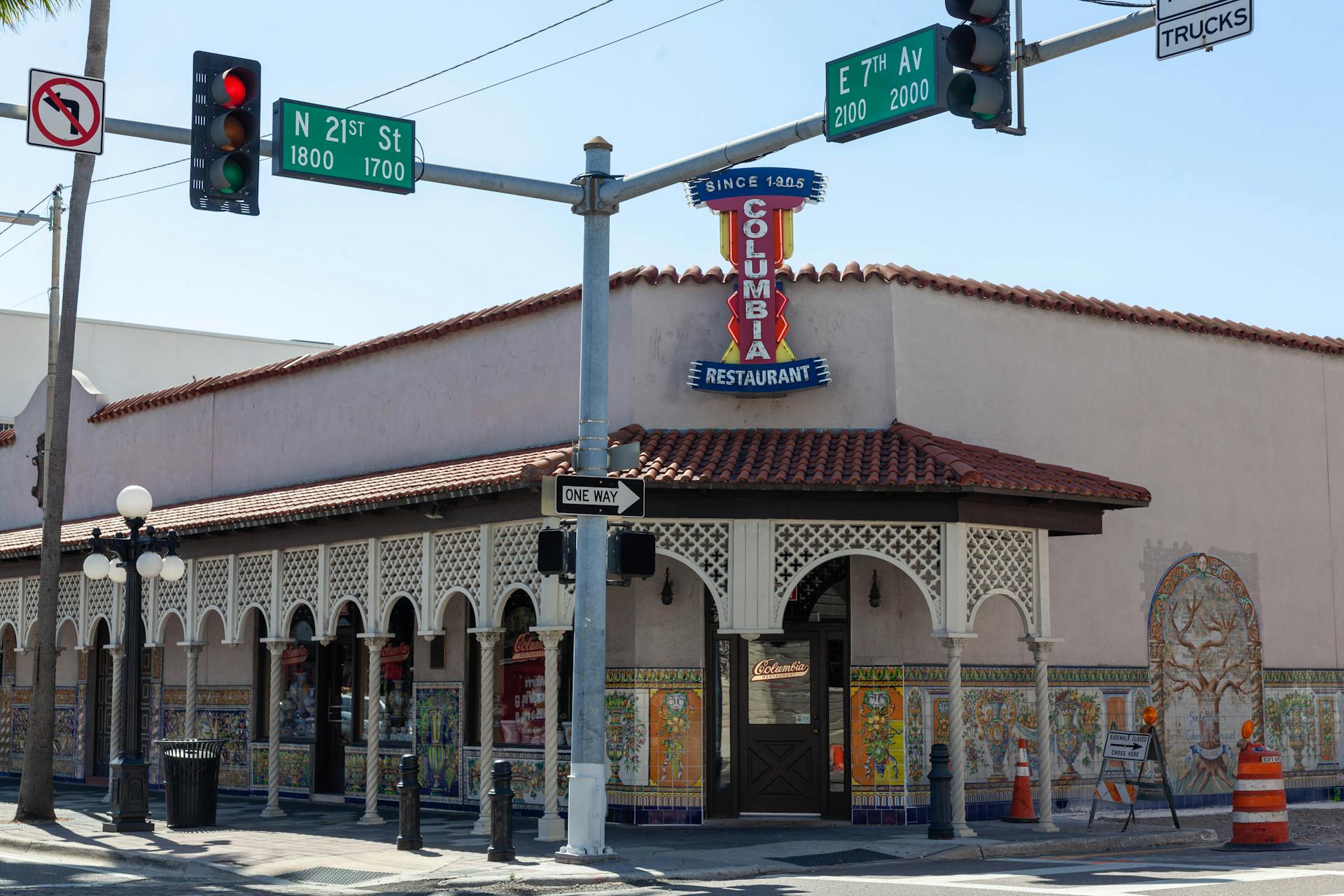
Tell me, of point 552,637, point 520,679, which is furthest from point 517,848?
point 520,679

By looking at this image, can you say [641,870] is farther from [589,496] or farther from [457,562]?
[457,562]

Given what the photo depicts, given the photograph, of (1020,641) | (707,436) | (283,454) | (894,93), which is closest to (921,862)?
(1020,641)

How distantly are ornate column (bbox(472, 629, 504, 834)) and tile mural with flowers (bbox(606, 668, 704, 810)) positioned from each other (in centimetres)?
148

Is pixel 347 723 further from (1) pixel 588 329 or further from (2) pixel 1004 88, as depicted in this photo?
(2) pixel 1004 88

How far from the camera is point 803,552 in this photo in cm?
1714

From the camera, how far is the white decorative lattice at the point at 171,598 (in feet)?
75.5

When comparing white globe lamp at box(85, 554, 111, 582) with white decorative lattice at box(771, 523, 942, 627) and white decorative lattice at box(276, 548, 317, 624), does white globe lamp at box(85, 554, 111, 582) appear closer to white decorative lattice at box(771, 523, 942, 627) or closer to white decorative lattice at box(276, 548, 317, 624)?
white decorative lattice at box(276, 548, 317, 624)

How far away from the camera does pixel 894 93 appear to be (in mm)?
10211

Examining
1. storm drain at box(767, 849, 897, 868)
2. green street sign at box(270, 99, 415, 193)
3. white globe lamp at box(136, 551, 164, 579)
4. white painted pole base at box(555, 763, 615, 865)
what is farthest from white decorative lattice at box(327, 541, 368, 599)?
green street sign at box(270, 99, 415, 193)

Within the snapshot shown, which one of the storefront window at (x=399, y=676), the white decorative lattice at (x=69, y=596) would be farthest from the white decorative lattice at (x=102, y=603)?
the storefront window at (x=399, y=676)

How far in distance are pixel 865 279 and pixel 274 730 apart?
9.10 meters

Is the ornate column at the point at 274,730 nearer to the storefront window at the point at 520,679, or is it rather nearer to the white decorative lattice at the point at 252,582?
the white decorative lattice at the point at 252,582

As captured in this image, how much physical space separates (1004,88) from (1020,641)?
32.9 feet

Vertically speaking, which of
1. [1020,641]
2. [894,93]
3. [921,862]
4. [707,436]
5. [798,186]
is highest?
[798,186]
